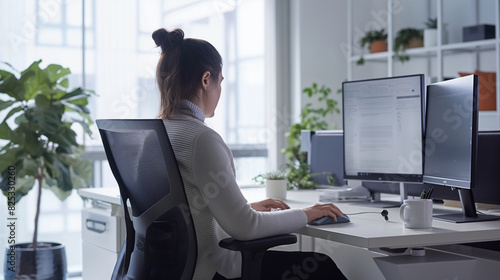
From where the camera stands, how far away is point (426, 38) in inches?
189

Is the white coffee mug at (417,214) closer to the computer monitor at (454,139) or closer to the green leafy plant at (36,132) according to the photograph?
the computer monitor at (454,139)

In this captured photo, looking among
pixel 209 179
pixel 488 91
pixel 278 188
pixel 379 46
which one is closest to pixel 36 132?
pixel 278 188

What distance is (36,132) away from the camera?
368 centimetres

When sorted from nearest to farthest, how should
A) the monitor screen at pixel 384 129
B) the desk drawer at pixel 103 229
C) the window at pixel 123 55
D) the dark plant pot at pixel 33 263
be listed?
the monitor screen at pixel 384 129 < the desk drawer at pixel 103 229 < the dark plant pot at pixel 33 263 < the window at pixel 123 55

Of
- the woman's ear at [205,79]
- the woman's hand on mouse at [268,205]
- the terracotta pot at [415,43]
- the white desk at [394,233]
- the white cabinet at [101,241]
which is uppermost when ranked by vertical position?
the terracotta pot at [415,43]

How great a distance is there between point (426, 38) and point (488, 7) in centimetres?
51

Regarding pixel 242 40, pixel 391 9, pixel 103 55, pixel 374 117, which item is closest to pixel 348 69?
pixel 391 9

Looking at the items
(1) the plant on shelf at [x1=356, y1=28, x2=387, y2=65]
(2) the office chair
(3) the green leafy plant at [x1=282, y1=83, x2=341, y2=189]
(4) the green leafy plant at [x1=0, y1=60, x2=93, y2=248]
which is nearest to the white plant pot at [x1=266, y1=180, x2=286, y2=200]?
(3) the green leafy plant at [x1=282, y1=83, x2=341, y2=189]

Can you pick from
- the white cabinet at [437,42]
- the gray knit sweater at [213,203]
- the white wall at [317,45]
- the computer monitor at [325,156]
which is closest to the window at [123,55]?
the white wall at [317,45]

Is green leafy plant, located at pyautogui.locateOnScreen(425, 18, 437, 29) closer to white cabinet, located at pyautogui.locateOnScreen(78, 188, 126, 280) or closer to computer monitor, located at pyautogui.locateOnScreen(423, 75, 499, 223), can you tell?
computer monitor, located at pyautogui.locateOnScreen(423, 75, 499, 223)

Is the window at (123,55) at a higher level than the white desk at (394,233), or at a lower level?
higher

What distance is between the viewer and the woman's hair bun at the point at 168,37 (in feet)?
6.31

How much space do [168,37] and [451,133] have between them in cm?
96

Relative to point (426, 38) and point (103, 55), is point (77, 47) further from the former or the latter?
point (426, 38)
